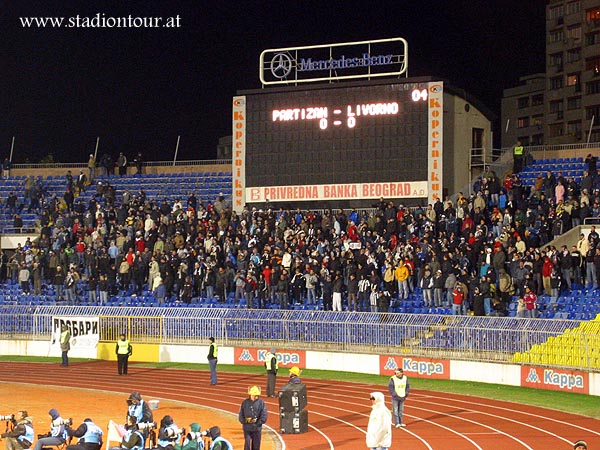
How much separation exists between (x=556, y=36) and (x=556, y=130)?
8.13 meters

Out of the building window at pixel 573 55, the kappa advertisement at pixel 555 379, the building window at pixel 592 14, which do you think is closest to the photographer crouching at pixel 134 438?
the kappa advertisement at pixel 555 379

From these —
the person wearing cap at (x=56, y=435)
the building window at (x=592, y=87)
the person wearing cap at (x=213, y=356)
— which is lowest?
the person wearing cap at (x=56, y=435)

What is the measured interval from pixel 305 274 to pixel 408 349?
576 centimetres

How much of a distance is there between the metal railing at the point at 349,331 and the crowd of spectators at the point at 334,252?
155cm

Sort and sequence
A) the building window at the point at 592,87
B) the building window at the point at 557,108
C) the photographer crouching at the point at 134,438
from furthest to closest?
the building window at the point at 557,108 < the building window at the point at 592,87 < the photographer crouching at the point at 134,438

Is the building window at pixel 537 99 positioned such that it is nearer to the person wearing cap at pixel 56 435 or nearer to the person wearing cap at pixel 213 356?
the person wearing cap at pixel 213 356

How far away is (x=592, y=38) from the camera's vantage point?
8925 cm

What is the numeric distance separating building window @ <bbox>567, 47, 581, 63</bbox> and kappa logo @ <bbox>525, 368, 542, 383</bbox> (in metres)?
67.6

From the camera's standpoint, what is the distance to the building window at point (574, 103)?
91.4 m

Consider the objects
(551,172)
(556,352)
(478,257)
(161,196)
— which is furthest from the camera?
(161,196)

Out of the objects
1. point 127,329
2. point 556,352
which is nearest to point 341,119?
point 127,329

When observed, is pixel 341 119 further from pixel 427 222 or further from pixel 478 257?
pixel 478 257

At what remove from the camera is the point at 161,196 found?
1876 inches

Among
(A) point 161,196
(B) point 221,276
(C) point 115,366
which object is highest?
(A) point 161,196
